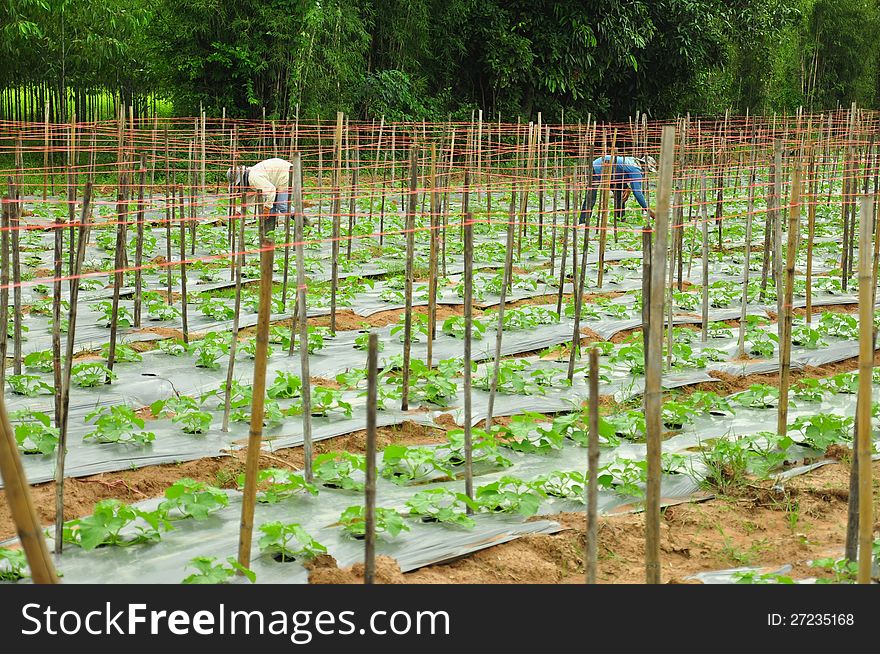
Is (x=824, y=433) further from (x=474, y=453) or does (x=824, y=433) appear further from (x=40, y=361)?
(x=40, y=361)

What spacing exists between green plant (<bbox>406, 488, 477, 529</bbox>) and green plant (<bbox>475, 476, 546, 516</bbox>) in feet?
0.21

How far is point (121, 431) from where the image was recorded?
388 cm

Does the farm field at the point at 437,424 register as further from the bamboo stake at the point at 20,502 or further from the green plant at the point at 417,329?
the bamboo stake at the point at 20,502

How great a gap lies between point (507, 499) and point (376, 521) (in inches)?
18.8

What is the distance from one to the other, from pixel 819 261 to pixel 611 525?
6.27 meters

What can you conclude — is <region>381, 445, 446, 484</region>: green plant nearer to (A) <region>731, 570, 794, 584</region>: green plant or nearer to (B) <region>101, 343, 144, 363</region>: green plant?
(A) <region>731, 570, 794, 584</region>: green plant

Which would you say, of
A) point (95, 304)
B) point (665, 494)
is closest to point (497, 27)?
point (95, 304)

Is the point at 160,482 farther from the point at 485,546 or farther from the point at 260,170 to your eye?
the point at 260,170

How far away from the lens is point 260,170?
8648 millimetres

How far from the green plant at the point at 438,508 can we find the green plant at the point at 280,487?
1.20ft

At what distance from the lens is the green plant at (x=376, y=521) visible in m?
3.00

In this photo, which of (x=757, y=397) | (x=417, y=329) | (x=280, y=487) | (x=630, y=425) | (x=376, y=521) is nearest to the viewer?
(x=376, y=521)

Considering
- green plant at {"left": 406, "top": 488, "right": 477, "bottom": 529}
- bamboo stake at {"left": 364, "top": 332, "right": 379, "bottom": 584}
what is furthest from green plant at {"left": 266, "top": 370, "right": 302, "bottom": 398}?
bamboo stake at {"left": 364, "top": 332, "right": 379, "bottom": 584}

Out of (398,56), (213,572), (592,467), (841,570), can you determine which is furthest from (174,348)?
(398,56)
